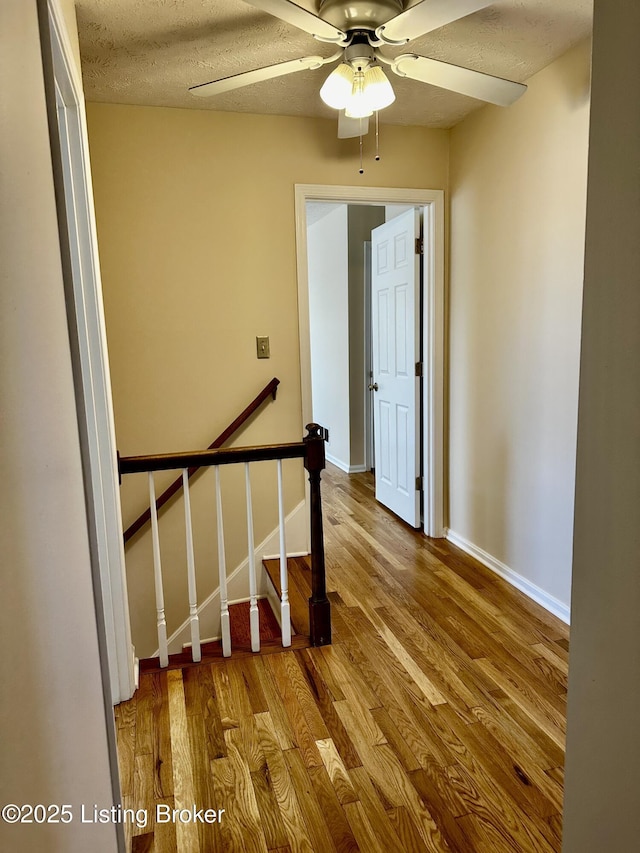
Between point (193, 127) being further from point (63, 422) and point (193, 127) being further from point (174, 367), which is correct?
point (63, 422)

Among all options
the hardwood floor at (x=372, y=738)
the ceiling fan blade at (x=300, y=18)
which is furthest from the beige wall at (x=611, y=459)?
the ceiling fan blade at (x=300, y=18)

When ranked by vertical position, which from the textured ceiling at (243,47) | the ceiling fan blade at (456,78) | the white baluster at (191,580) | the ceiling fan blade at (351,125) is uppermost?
the textured ceiling at (243,47)

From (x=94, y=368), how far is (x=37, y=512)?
3.84 feet

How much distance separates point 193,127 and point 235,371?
129 cm

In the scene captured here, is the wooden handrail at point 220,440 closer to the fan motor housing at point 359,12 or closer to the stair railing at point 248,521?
the stair railing at point 248,521

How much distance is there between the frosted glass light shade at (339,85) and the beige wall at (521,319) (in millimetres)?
1035

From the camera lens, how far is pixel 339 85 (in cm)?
195

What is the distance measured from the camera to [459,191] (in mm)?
3215

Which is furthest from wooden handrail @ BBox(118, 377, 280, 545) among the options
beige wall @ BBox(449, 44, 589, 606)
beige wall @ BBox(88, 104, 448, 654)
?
beige wall @ BBox(449, 44, 589, 606)

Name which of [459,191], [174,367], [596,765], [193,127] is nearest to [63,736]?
[596,765]

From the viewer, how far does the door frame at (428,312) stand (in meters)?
3.09

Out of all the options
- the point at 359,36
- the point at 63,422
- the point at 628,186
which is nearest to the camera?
the point at 628,186

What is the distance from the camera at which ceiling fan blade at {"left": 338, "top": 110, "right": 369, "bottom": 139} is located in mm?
2358

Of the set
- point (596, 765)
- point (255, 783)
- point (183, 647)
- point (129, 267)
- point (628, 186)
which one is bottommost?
point (183, 647)
